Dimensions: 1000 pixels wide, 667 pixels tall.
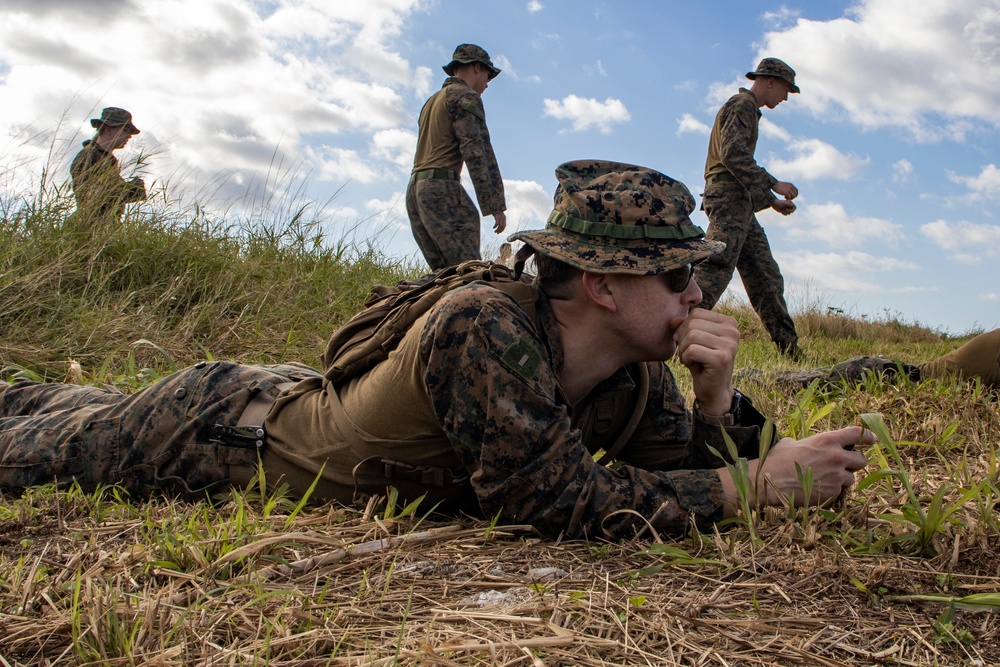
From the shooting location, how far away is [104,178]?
6781 mm

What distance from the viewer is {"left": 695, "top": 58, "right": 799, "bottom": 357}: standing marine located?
295 inches

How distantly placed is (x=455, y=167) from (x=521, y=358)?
602cm

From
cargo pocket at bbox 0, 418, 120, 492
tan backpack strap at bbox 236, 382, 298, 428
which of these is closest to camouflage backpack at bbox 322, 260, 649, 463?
tan backpack strap at bbox 236, 382, 298, 428

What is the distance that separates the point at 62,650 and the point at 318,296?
5682 millimetres

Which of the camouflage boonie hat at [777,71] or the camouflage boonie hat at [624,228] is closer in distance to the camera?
the camouflage boonie hat at [624,228]

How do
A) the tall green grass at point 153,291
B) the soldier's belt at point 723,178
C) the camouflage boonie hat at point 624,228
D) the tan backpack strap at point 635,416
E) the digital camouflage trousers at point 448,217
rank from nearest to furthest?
1. the camouflage boonie hat at point 624,228
2. the tan backpack strap at point 635,416
3. the tall green grass at point 153,291
4. the soldier's belt at point 723,178
5. the digital camouflage trousers at point 448,217

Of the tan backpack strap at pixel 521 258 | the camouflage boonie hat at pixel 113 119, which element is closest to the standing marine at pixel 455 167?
the camouflage boonie hat at pixel 113 119

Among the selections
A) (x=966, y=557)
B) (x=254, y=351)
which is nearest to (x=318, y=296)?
(x=254, y=351)

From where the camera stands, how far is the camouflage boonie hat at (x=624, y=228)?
2.34m

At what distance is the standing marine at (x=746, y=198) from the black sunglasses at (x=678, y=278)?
5.10 m

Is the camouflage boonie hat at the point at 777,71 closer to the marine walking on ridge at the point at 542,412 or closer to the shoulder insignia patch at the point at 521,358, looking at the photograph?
the marine walking on ridge at the point at 542,412

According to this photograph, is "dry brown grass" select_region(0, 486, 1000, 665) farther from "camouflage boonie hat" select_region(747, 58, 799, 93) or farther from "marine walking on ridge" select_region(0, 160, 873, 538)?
"camouflage boonie hat" select_region(747, 58, 799, 93)

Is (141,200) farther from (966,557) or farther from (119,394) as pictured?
(966,557)

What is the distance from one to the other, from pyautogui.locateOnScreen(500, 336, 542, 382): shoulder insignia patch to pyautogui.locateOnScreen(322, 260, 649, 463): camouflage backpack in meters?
0.19
